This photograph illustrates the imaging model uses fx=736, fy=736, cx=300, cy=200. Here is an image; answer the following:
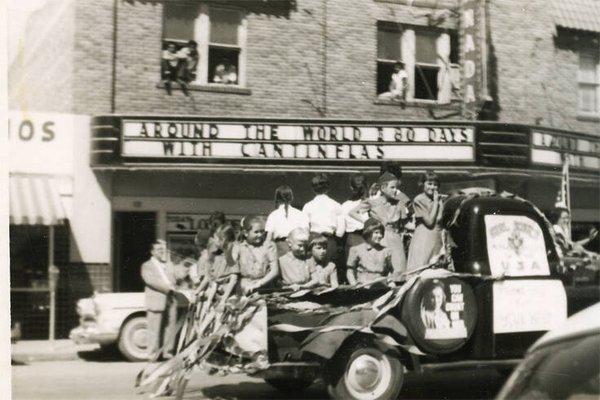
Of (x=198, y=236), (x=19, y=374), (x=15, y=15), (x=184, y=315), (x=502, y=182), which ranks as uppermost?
(x=15, y=15)

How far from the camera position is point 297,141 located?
6285 mm

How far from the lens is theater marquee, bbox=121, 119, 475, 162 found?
6254 millimetres

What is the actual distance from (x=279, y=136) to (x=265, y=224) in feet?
4.25

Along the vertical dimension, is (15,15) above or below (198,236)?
above

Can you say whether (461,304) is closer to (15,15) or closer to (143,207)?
(143,207)

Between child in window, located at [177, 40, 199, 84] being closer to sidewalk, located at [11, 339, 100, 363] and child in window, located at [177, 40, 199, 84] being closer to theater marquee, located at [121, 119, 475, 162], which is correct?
theater marquee, located at [121, 119, 475, 162]

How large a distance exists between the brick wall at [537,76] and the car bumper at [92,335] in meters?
4.40

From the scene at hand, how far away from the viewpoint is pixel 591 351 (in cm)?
235

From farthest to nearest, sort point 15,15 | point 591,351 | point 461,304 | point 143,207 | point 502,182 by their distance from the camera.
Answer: point 502,182
point 143,207
point 461,304
point 15,15
point 591,351

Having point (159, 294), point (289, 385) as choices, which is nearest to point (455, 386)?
point (289, 385)

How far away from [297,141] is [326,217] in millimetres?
1218

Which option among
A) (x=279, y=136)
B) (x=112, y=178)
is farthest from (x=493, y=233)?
(x=112, y=178)

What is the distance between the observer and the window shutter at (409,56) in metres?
6.18

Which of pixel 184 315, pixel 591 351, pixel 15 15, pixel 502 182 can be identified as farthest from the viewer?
pixel 502 182
